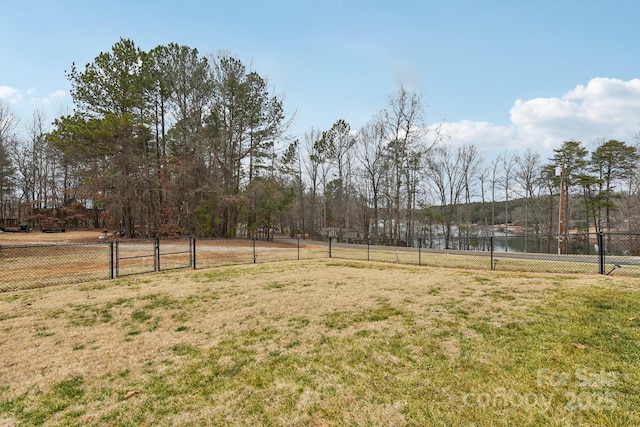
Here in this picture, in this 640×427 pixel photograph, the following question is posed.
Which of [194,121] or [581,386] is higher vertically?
[194,121]

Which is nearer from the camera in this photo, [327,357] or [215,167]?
[327,357]

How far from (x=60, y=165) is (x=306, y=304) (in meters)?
41.1

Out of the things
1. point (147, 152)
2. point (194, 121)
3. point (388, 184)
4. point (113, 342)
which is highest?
point (194, 121)

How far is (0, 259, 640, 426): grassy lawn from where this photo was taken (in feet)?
7.53

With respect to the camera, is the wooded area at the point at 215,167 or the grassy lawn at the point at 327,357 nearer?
the grassy lawn at the point at 327,357

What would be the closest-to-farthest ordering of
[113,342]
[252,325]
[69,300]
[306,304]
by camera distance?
[113,342] < [252,325] < [306,304] < [69,300]

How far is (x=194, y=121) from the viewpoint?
24328 millimetres

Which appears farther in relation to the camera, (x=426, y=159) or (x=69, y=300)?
(x=426, y=159)

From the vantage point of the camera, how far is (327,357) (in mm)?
3236

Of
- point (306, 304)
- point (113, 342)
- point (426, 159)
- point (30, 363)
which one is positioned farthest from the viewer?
point (426, 159)

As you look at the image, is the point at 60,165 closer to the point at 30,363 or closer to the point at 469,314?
the point at 30,363

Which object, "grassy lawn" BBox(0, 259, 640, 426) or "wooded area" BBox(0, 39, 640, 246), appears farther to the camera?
"wooded area" BBox(0, 39, 640, 246)

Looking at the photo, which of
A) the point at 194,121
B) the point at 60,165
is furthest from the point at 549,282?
the point at 60,165

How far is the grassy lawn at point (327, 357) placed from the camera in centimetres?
229
